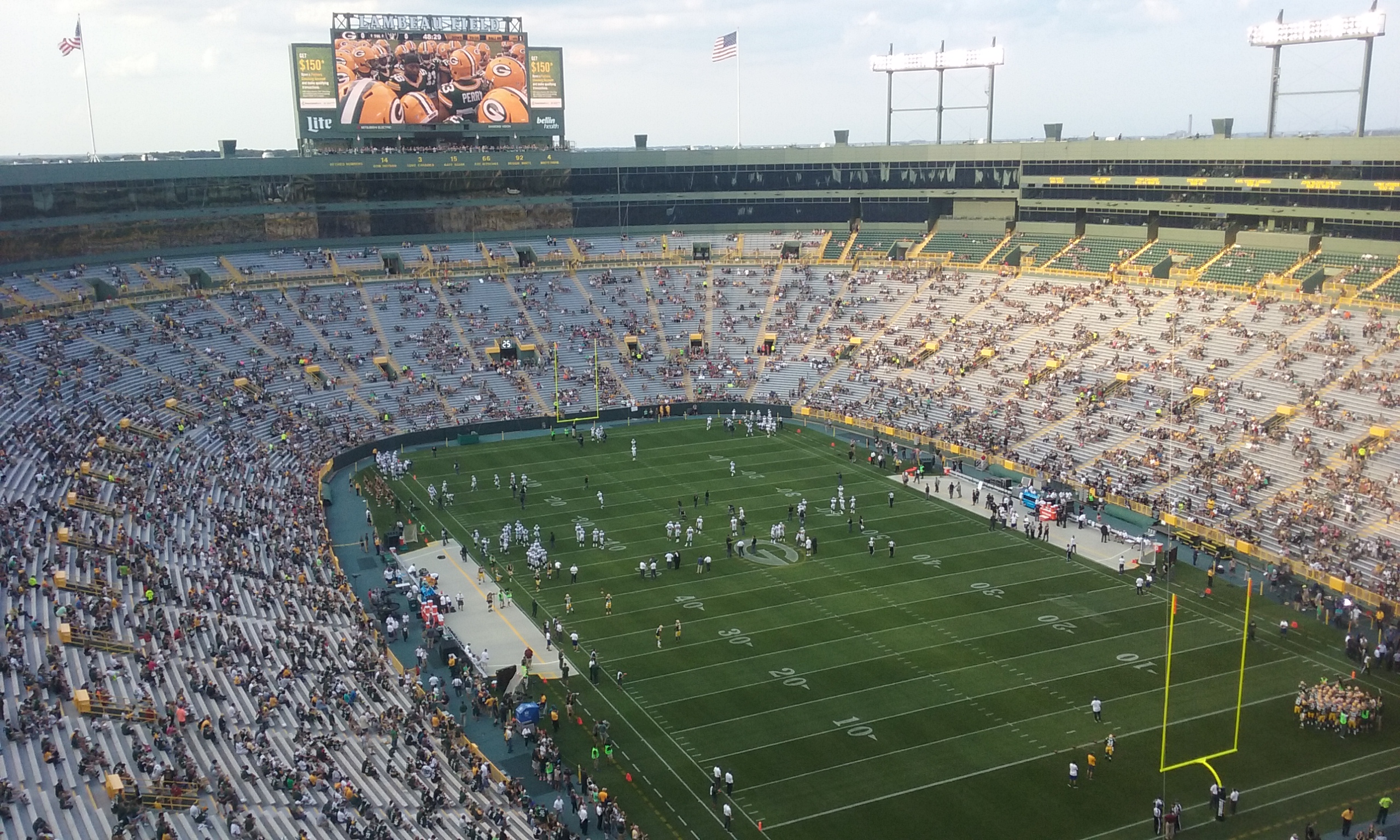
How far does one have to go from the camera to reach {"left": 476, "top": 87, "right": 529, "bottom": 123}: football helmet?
6712 centimetres

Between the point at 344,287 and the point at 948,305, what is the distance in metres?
33.9

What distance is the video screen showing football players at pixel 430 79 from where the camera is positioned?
2514 inches

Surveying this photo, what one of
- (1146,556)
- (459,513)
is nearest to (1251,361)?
(1146,556)

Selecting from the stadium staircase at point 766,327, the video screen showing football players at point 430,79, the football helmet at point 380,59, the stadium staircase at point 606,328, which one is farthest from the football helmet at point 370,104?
the stadium staircase at point 766,327

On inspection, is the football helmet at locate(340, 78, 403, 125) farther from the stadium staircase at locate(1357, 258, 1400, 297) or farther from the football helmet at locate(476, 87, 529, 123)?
the stadium staircase at locate(1357, 258, 1400, 297)

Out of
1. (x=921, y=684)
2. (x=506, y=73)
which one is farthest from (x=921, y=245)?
(x=921, y=684)

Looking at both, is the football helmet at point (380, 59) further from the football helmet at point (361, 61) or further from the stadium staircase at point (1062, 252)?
the stadium staircase at point (1062, 252)

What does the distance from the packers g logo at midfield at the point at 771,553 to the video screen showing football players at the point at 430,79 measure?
1535 inches

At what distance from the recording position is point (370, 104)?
213ft

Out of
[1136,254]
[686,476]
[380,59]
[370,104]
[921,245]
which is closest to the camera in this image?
[686,476]

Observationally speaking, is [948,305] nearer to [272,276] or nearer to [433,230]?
[433,230]

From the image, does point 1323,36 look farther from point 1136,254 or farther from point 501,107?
point 501,107

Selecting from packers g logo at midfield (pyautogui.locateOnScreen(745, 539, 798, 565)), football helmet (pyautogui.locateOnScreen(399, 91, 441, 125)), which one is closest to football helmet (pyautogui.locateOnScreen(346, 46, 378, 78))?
football helmet (pyautogui.locateOnScreen(399, 91, 441, 125))

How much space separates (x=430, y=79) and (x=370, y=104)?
3.70m
